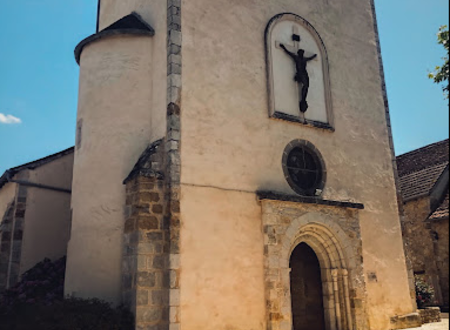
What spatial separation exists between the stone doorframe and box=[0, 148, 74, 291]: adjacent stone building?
556 centimetres

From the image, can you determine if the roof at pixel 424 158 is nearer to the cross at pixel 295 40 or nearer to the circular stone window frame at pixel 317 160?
the circular stone window frame at pixel 317 160

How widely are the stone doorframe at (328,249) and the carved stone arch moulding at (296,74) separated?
7.24 feet

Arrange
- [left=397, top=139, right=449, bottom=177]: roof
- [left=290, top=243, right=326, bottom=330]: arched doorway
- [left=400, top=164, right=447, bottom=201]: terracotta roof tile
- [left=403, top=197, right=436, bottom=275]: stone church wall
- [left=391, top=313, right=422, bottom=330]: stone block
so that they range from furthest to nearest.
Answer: [left=397, top=139, right=449, bottom=177]: roof, [left=400, top=164, right=447, bottom=201]: terracotta roof tile, [left=403, top=197, right=436, bottom=275]: stone church wall, [left=391, top=313, right=422, bottom=330]: stone block, [left=290, top=243, right=326, bottom=330]: arched doorway

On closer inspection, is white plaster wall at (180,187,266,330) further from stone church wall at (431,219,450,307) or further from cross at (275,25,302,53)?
stone church wall at (431,219,450,307)

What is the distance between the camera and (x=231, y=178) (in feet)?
30.0

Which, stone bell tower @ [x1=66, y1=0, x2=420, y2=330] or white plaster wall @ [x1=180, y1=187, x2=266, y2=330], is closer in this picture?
white plaster wall @ [x1=180, y1=187, x2=266, y2=330]


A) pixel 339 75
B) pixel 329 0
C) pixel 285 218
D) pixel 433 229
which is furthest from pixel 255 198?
pixel 433 229

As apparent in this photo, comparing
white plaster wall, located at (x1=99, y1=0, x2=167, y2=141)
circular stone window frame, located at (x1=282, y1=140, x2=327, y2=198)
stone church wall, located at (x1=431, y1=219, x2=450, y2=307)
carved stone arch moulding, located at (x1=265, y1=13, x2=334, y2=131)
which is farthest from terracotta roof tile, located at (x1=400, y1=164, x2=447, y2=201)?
white plaster wall, located at (x1=99, y1=0, x2=167, y2=141)

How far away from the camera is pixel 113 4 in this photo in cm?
1184

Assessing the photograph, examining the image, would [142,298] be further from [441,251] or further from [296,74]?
[441,251]

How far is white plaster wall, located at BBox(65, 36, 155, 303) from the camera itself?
8727 mm

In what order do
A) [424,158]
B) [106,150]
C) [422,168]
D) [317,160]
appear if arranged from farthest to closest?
[424,158] < [422,168] < [317,160] < [106,150]

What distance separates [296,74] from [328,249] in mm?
4261

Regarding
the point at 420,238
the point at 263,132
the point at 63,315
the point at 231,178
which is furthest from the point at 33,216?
the point at 420,238
